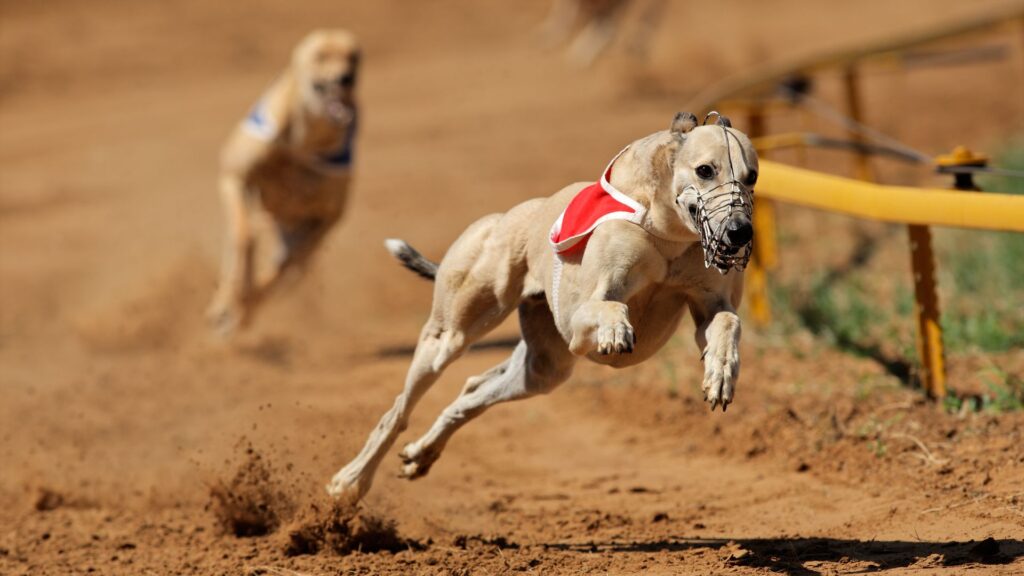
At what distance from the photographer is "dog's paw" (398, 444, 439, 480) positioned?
4.96 metres

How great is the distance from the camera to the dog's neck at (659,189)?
13.2ft

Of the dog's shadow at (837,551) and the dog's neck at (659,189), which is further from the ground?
the dog's neck at (659,189)

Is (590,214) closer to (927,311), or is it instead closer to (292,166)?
(927,311)

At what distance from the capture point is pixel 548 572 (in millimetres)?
4398

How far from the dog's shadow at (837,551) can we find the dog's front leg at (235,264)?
4733 millimetres

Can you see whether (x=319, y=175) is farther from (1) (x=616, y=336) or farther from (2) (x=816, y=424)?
(1) (x=616, y=336)

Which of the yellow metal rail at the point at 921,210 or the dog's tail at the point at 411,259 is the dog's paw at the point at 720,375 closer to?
the yellow metal rail at the point at 921,210

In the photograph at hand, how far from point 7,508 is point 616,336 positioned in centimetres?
316

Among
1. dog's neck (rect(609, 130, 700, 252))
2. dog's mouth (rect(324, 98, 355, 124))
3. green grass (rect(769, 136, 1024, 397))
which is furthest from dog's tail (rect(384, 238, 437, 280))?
dog's mouth (rect(324, 98, 355, 124))

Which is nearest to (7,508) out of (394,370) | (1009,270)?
(394,370)

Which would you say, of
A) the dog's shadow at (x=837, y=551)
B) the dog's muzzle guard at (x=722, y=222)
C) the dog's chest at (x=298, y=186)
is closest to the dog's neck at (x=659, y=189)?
the dog's muzzle guard at (x=722, y=222)

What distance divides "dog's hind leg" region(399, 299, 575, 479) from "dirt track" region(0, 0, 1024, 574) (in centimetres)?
33

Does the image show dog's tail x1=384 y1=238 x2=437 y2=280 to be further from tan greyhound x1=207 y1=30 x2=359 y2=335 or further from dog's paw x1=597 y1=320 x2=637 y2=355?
tan greyhound x1=207 y1=30 x2=359 y2=335

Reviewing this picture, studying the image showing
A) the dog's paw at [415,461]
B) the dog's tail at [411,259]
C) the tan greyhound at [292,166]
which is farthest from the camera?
the tan greyhound at [292,166]
